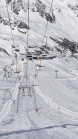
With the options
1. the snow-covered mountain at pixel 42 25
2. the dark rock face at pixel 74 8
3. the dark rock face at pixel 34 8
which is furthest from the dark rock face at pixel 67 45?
the dark rock face at pixel 74 8

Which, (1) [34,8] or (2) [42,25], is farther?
(1) [34,8]

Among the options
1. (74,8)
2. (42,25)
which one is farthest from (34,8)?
(74,8)

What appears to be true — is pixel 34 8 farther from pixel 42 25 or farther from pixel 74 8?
pixel 74 8

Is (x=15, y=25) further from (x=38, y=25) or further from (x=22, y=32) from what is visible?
(x=38, y=25)

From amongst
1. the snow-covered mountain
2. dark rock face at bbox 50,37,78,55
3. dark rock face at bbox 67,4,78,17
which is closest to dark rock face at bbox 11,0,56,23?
the snow-covered mountain

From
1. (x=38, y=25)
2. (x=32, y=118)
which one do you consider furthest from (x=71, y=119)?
(x=38, y=25)

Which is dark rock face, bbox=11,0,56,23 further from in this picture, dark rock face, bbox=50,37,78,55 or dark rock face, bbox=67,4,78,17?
dark rock face, bbox=67,4,78,17

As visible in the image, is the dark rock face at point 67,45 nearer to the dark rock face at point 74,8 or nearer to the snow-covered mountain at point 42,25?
the snow-covered mountain at point 42,25

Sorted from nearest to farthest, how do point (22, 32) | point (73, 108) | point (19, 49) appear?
point (73, 108)
point (19, 49)
point (22, 32)

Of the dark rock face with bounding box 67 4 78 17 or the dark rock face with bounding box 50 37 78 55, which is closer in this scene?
the dark rock face with bounding box 50 37 78 55
